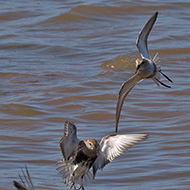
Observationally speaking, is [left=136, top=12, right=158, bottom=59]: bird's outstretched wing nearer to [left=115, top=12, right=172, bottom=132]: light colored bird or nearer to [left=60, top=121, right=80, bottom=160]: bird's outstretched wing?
[left=115, top=12, right=172, bottom=132]: light colored bird

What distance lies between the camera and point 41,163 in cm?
767

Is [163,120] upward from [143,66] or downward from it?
downward

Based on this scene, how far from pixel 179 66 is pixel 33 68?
257 centimetres

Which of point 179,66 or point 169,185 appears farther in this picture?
point 179,66

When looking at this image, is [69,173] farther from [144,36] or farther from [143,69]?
[144,36]

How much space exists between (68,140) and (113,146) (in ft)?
1.79

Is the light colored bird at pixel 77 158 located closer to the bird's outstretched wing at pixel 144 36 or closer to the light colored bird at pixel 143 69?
the light colored bird at pixel 143 69

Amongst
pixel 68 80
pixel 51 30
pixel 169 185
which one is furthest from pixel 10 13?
pixel 169 185

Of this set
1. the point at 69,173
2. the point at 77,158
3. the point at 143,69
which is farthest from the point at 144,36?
the point at 69,173

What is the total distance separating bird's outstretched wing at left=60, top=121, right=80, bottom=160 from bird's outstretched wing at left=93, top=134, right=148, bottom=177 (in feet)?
0.96

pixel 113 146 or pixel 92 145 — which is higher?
pixel 113 146

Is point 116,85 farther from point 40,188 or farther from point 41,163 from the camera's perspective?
point 40,188

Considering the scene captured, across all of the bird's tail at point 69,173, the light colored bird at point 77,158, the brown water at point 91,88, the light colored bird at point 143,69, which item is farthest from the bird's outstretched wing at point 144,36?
the bird's tail at point 69,173

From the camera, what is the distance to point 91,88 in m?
10.8
